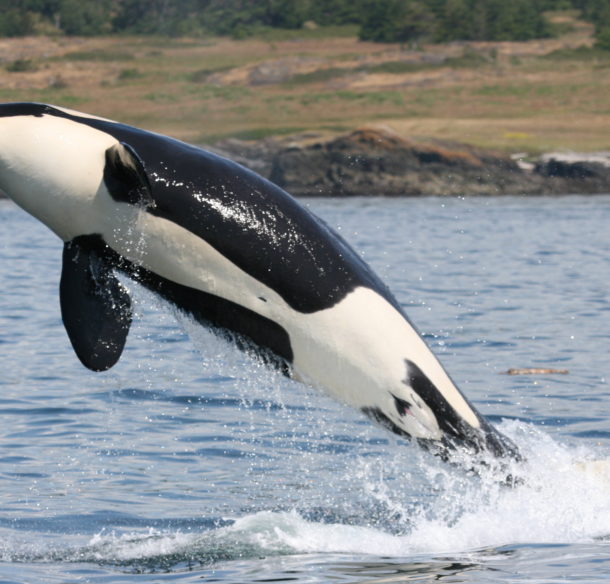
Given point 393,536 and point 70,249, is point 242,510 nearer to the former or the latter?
point 393,536

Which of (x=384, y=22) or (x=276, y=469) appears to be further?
(x=384, y=22)

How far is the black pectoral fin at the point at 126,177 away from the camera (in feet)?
27.2

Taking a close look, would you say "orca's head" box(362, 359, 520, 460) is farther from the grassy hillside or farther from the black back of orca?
the grassy hillside

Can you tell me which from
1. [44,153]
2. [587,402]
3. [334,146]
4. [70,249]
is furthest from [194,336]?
[334,146]

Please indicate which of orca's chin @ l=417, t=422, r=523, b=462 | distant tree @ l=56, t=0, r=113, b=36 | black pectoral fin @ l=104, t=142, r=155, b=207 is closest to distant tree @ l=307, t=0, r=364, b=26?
distant tree @ l=56, t=0, r=113, b=36

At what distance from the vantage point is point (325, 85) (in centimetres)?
9912

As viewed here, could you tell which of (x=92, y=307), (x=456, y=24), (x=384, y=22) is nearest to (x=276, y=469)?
(x=92, y=307)

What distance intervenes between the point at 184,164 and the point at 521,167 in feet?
190

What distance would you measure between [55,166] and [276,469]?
4.30 meters

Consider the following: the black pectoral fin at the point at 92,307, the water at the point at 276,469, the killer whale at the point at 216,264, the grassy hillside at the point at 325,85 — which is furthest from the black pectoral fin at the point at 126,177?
the grassy hillside at the point at 325,85

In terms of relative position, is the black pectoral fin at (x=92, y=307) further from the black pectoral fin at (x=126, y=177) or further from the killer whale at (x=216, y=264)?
the black pectoral fin at (x=126, y=177)

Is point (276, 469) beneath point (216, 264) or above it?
beneath

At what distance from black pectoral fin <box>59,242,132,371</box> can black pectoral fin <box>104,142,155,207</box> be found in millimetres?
540

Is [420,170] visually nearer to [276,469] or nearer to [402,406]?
[276,469]
